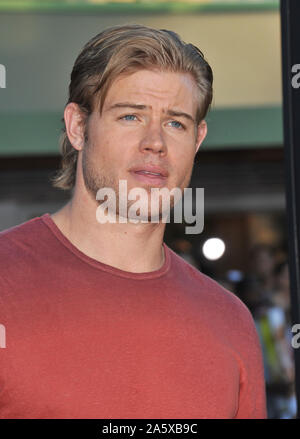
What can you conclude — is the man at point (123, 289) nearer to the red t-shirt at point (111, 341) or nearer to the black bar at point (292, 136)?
the red t-shirt at point (111, 341)

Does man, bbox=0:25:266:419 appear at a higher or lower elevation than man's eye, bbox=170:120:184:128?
lower

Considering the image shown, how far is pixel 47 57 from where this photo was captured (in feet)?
21.2

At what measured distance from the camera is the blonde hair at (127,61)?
1.97m

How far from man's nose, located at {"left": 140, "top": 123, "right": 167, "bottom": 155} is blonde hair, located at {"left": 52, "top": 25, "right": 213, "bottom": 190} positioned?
161 mm

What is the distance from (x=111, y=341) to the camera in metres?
1.88

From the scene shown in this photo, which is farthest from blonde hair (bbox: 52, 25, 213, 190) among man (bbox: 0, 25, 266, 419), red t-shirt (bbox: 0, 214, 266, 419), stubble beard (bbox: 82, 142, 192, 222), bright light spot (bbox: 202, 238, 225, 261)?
bright light spot (bbox: 202, 238, 225, 261)

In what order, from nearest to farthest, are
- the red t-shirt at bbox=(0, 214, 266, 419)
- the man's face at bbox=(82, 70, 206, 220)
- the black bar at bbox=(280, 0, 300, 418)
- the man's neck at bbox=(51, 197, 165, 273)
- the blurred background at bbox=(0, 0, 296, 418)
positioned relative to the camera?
1. the black bar at bbox=(280, 0, 300, 418)
2. the red t-shirt at bbox=(0, 214, 266, 419)
3. the man's face at bbox=(82, 70, 206, 220)
4. the man's neck at bbox=(51, 197, 165, 273)
5. the blurred background at bbox=(0, 0, 296, 418)

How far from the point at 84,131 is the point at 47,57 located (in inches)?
179

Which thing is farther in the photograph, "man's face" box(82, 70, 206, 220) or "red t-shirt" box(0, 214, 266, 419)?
"man's face" box(82, 70, 206, 220)

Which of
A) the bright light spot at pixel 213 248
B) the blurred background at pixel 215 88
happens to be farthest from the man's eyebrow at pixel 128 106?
the bright light spot at pixel 213 248

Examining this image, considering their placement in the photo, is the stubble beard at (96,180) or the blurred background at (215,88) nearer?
the stubble beard at (96,180)

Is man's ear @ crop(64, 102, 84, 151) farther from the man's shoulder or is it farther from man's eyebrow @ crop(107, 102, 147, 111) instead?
the man's shoulder

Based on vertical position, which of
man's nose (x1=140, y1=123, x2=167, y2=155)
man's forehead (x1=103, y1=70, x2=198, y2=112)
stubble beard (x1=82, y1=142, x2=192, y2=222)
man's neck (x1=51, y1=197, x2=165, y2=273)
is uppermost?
man's forehead (x1=103, y1=70, x2=198, y2=112)

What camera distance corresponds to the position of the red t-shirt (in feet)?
5.93
